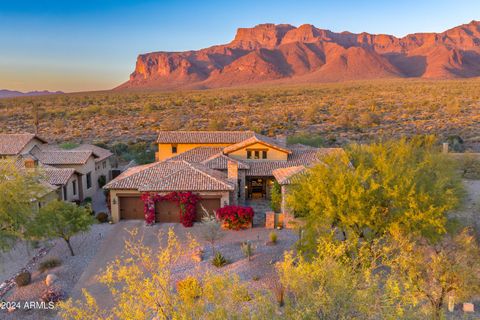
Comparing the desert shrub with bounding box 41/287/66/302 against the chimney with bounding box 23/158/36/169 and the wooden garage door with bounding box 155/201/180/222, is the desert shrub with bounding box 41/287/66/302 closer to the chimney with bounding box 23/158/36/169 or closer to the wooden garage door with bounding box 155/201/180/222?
the wooden garage door with bounding box 155/201/180/222

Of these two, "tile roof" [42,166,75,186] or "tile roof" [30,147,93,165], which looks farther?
"tile roof" [30,147,93,165]

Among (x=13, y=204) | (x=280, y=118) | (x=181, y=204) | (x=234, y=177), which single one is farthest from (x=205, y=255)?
(x=280, y=118)

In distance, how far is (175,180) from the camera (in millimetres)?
26531

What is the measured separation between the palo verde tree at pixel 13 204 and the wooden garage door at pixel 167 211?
884 cm

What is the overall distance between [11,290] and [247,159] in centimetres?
1930

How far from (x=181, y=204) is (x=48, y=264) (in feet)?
28.2

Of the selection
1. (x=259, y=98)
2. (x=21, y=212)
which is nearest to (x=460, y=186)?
(x=21, y=212)

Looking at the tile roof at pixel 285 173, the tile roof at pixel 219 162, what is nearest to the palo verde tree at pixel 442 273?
the tile roof at pixel 285 173

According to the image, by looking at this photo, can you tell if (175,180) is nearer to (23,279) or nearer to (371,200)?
(23,279)

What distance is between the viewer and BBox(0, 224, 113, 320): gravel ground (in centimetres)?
1593

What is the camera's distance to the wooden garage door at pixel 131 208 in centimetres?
2686

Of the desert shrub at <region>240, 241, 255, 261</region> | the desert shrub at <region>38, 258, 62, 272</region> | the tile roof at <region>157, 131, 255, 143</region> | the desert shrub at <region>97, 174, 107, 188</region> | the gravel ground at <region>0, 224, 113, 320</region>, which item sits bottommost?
the gravel ground at <region>0, 224, 113, 320</region>

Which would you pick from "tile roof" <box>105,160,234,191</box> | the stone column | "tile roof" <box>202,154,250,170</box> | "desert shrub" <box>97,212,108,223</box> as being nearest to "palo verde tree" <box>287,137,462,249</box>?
"tile roof" <box>105,160,234,191</box>

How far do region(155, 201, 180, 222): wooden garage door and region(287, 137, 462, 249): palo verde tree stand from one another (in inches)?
417
